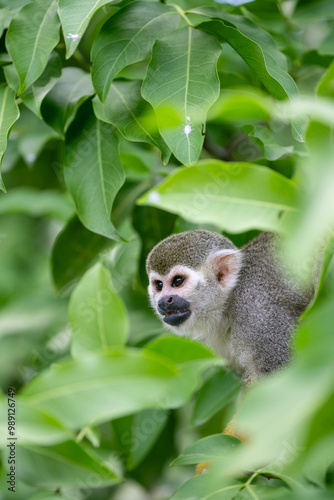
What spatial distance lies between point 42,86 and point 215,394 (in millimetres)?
1906

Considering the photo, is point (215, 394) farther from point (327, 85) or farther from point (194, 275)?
point (327, 85)

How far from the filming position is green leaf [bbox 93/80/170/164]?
245 centimetres

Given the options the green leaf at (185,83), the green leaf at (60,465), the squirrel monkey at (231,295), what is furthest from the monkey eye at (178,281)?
the green leaf at (60,465)

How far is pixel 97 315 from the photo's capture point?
1.52 meters

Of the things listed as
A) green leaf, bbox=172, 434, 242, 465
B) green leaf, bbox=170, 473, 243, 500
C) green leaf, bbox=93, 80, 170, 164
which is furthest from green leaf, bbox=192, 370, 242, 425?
green leaf, bbox=93, 80, 170, 164

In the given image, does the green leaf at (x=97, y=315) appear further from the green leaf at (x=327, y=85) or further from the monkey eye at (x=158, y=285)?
the monkey eye at (x=158, y=285)

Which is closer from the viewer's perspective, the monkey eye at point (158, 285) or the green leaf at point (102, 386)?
the green leaf at point (102, 386)

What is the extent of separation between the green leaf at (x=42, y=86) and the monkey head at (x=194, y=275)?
108 cm

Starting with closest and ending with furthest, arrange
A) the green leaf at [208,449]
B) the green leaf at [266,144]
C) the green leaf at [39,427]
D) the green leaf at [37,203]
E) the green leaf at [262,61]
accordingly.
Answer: the green leaf at [39,427], the green leaf at [208,449], the green leaf at [262,61], the green leaf at [266,144], the green leaf at [37,203]

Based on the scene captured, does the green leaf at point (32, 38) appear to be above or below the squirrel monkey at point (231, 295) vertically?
above

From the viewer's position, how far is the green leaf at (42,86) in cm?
253

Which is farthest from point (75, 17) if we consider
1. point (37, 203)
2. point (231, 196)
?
point (37, 203)

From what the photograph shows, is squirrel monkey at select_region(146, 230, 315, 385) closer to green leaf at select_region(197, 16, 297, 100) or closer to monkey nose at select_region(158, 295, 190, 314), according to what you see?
monkey nose at select_region(158, 295, 190, 314)

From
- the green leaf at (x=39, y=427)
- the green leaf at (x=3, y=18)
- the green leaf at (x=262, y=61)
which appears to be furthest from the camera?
the green leaf at (x=3, y=18)
